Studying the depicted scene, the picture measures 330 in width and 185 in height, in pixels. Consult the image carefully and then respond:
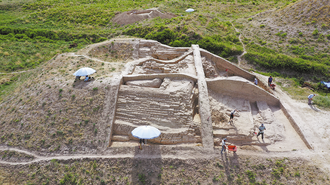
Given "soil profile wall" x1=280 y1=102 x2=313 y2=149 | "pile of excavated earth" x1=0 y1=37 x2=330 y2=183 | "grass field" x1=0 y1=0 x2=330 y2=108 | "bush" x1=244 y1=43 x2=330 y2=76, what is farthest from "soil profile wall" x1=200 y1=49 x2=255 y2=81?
"soil profile wall" x1=280 y1=102 x2=313 y2=149

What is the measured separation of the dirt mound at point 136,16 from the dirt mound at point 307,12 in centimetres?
2071

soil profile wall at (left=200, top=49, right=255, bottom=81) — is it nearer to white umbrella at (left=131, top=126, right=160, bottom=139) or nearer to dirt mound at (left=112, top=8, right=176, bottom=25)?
white umbrella at (left=131, top=126, right=160, bottom=139)

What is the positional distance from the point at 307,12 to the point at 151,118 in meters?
31.2

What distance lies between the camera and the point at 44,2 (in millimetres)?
47719

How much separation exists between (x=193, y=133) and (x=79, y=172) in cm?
870

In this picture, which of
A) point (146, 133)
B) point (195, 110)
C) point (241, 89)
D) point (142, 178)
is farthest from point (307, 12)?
point (142, 178)

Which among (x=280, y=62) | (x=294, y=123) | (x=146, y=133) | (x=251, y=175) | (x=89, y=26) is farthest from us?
(x=89, y=26)

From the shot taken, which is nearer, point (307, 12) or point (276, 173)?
point (276, 173)

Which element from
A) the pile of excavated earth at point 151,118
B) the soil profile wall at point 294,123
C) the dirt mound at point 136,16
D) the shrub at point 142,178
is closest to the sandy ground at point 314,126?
the pile of excavated earth at point 151,118

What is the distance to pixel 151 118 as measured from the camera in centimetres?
1536

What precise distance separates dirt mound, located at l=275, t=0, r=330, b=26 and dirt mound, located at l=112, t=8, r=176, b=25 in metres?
20.7

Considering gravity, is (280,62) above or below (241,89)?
above

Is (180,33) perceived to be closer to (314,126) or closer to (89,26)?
(89,26)

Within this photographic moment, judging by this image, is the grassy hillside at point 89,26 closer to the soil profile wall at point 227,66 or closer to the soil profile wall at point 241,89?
the soil profile wall at point 227,66
